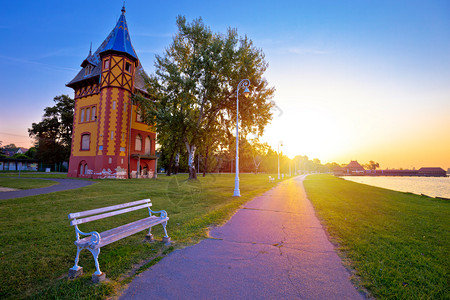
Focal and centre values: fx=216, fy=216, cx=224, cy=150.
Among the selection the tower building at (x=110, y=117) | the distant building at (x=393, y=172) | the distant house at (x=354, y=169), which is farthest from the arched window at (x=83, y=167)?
the distant house at (x=354, y=169)

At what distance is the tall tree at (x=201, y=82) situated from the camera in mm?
25562

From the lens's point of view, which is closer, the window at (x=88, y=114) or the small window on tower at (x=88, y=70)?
the window at (x=88, y=114)

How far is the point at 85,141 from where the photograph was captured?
3044 cm

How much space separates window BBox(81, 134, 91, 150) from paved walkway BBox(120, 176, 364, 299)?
30485 mm

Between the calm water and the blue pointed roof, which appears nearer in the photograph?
the calm water

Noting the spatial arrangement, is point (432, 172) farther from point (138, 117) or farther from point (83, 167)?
point (83, 167)

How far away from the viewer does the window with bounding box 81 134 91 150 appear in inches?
1181

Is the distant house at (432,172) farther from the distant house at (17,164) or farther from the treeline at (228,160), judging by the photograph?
the distant house at (17,164)

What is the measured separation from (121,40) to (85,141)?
14.9 meters

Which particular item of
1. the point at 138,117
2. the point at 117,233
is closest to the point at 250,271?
the point at 117,233

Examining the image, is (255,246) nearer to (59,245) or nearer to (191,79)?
(59,245)

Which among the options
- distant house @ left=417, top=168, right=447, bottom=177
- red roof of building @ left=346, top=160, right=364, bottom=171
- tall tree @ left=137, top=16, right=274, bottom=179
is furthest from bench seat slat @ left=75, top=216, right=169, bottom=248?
red roof of building @ left=346, top=160, right=364, bottom=171

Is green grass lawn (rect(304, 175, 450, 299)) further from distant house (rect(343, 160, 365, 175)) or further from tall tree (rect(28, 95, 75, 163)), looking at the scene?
distant house (rect(343, 160, 365, 175))

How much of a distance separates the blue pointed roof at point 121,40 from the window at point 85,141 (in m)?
11.6
